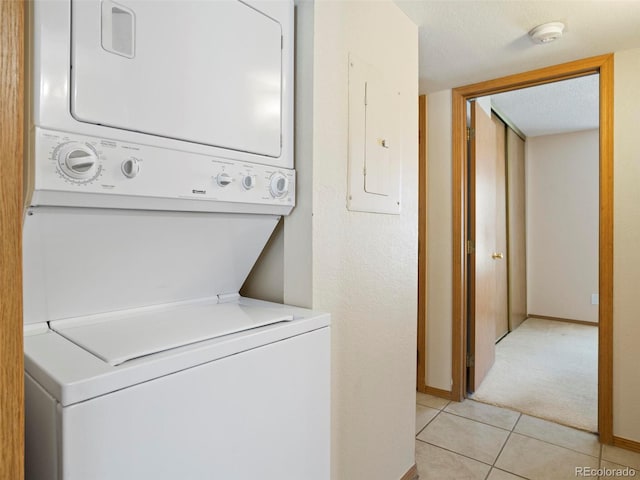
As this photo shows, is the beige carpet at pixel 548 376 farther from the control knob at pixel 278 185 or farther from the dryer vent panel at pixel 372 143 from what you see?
the control knob at pixel 278 185

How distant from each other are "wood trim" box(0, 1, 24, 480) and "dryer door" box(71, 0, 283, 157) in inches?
12.9

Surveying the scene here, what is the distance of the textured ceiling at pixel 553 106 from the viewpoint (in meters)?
3.19

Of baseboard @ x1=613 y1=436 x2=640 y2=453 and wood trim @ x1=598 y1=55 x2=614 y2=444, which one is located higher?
wood trim @ x1=598 y1=55 x2=614 y2=444

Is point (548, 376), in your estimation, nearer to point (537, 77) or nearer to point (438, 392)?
point (438, 392)

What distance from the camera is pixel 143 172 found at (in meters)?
0.88

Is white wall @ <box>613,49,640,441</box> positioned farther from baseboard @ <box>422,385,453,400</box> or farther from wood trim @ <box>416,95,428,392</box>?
wood trim @ <box>416,95,428,392</box>

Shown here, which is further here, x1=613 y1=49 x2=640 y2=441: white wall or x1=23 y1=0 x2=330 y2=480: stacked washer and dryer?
x1=613 y1=49 x2=640 y2=441: white wall

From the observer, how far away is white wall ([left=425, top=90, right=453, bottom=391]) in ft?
9.18

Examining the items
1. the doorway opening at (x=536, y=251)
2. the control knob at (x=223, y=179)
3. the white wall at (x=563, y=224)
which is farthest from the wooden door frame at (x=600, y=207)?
the white wall at (x=563, y=224)

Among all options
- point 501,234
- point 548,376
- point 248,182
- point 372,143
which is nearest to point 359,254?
point 372,143

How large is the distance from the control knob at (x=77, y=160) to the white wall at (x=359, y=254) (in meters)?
0.64

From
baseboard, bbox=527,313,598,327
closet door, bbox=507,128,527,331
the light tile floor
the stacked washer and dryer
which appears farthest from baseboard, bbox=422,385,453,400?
baseboard, bbox=527,313,598,327

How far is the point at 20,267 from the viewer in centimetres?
48

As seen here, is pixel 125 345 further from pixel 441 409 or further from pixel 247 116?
pixel 441 409
